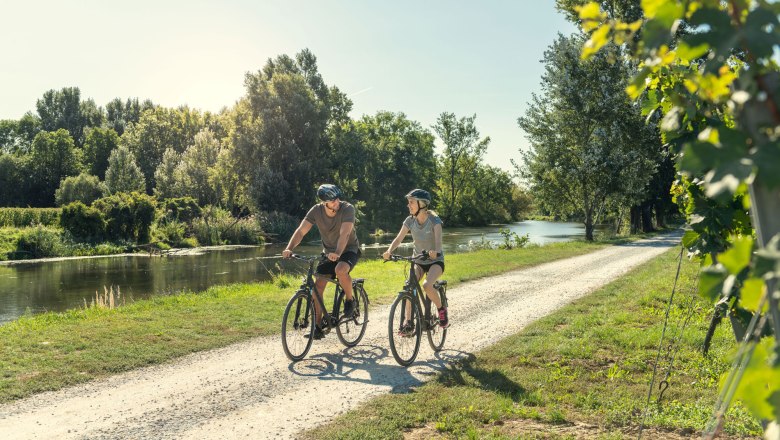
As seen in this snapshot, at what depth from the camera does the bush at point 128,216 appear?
35.4 m

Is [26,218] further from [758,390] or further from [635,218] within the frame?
[758,390]

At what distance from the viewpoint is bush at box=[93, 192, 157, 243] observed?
35.4 metres

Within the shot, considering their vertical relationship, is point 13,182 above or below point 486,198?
above

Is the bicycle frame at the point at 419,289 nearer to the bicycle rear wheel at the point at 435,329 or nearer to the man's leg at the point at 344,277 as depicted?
the bicycle rear wheel at the point at 435,329

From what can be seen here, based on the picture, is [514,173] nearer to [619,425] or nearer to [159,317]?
[159,317]

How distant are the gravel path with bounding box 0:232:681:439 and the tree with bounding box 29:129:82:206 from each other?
6494cm

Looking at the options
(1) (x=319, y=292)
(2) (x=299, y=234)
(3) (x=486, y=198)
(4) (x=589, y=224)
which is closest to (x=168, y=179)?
(4) (x=589, y=224)

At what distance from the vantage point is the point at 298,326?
798cm

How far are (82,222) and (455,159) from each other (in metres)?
49.6

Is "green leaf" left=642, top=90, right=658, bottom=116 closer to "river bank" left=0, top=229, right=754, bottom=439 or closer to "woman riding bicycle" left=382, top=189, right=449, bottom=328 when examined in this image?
"river bank" left=0, top=229, right=754, bottom=439

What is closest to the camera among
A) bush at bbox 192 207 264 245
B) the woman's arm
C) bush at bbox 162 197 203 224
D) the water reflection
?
the woman's arm

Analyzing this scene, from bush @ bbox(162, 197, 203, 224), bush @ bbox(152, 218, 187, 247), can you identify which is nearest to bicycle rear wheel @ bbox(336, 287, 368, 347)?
bush @ bbox(152, 218, 187, 247)

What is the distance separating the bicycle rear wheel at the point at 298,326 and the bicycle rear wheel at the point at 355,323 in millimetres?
544

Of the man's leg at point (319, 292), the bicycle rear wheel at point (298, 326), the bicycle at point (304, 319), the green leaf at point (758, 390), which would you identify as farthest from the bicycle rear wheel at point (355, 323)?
the green leaf at point (758, 390)
